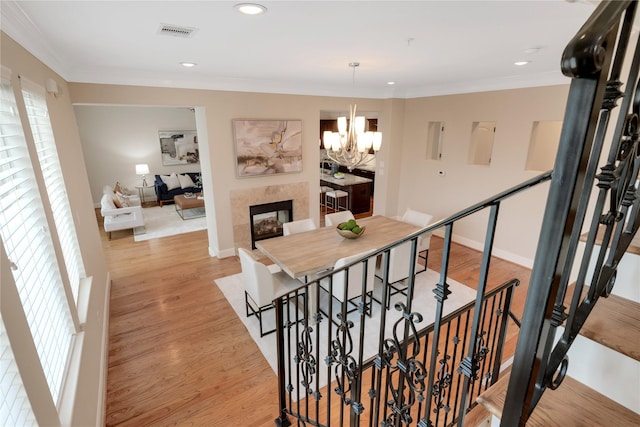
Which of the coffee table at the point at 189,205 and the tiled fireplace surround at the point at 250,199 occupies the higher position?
the tiled fireplace surround at the point at 250,199

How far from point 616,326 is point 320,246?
2.74 meters

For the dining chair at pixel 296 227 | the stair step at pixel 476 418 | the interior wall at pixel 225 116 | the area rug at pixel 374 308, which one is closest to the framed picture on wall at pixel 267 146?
the interior wall at pixel 225 116

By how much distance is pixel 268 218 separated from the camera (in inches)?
217

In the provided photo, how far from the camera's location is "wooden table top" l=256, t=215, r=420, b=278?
319 cm

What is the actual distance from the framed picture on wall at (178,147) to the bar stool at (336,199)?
397cm

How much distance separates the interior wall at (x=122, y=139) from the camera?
782cm

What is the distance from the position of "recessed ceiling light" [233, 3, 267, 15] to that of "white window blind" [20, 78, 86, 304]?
4.73 ft

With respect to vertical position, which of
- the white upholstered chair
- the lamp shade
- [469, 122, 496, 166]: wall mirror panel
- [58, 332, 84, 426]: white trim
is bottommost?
the white upholstered chair

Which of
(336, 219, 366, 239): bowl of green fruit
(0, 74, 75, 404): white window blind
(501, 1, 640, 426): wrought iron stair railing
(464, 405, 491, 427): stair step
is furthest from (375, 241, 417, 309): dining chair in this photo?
(0, 74, 75, 404): white window blind

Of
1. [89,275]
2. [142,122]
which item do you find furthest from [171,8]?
[142,122]

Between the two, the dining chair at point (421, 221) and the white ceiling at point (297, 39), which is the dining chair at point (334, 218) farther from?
the white ceiling at point (297, 39)

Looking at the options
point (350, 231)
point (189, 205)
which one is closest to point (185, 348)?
point (350, 231)

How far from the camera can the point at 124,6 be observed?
A: 180 cm

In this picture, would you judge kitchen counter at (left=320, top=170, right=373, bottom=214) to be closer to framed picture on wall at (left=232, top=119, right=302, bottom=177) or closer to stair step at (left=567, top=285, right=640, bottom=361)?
framed picture on wall at (left=232, top=119, right=302, bottom=177)
